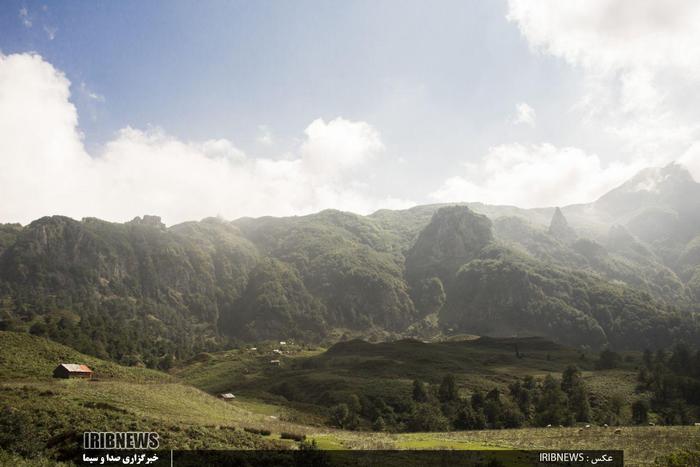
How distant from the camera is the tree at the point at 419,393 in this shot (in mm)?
116113

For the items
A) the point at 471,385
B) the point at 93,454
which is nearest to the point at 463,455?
the point at 93,454

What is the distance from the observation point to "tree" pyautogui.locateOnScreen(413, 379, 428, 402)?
381ft

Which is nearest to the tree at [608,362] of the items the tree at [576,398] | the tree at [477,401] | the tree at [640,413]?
the tree at [576,398]

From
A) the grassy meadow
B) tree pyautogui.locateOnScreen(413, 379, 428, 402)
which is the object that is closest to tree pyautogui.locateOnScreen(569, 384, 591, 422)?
the grassy meadow

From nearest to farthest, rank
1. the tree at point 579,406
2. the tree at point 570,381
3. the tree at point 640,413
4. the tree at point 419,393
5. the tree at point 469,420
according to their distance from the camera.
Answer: the tree at point 469,420 → the tree at point 640,413 → the tree at point 579,406 → the tree at point 419,393 → the tree at point 570,381

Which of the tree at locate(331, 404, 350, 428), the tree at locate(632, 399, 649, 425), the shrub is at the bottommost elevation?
the tree at locate(632, 399, 649, 425)

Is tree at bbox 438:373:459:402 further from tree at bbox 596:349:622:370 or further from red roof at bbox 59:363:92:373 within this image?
tree at bbox 596:349:622:370

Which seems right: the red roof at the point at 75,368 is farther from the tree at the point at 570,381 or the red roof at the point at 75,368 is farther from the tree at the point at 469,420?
the tree at the point at 570,381

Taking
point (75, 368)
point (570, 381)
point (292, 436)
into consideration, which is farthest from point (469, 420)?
point (75, 368)

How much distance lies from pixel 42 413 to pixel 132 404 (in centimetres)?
1201

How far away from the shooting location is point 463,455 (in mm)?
44750

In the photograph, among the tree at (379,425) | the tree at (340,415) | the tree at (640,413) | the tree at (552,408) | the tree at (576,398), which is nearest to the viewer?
the tree at (340,415)

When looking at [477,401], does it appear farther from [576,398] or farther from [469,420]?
[576,398]

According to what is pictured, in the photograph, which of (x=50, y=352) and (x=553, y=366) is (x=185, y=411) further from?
(x=553, y=366)
